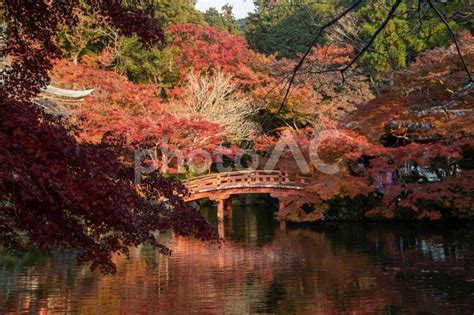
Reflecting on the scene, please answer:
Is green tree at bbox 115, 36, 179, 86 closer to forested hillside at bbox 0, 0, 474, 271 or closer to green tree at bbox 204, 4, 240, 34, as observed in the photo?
forested hillside at bbox 0, 0, 474, 271

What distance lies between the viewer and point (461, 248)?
13680mm

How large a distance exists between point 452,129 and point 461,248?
169 inches

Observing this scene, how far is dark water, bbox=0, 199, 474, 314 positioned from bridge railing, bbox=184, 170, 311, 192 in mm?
5190

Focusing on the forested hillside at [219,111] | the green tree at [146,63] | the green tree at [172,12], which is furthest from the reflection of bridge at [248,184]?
the green tree at [172,12]

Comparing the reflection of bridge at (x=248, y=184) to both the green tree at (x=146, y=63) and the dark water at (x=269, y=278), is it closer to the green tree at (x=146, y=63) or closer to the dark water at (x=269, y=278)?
the dark water at (x=269, y=278)

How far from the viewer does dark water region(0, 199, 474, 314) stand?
8.74 metres

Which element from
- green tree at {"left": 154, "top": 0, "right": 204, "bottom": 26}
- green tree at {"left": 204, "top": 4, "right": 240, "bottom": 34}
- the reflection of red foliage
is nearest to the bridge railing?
green tree at {"left": 154, "top": 0, "right": 204, "bottom": 26}

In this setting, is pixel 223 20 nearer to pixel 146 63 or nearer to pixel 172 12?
pixel 172 12

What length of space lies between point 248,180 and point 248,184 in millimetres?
233

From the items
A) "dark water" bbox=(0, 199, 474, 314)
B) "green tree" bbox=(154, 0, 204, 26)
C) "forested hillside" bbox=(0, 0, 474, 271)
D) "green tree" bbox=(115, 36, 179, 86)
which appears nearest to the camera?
"forested hillside" bbox=(0, 0, 474, 271)

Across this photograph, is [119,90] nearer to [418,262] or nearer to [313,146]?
[313,146]

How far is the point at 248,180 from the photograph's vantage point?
22609 mm

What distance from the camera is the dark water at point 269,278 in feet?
28.7

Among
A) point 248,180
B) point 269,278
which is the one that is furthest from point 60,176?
point 248,180
